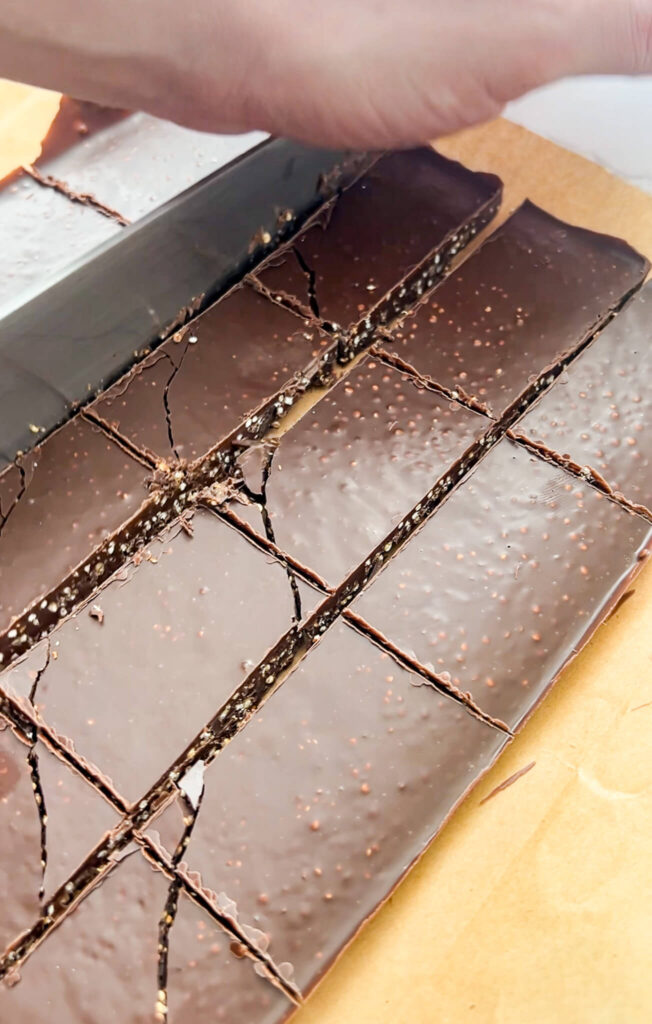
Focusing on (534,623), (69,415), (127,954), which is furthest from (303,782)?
(69,415)

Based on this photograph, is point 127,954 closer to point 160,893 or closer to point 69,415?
point 160,893

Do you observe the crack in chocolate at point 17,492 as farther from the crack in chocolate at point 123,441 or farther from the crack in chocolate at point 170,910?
the crack in chocolate at point 170,910

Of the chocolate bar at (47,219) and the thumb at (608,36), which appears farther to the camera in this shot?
the chocolate bar at (47,219)

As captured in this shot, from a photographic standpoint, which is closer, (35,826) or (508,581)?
(35,826)

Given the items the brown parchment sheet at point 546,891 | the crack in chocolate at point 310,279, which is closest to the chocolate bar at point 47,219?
the crack in chocolate at point 310,279

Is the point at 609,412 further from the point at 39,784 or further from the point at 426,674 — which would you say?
the point at 39,784

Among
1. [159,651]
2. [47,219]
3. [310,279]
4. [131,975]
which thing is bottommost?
[131,975]

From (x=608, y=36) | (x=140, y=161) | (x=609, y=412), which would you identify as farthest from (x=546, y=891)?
(x=140, y=161)
